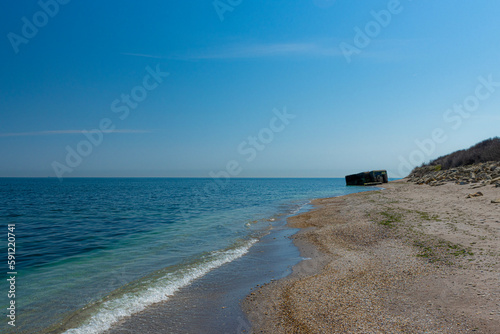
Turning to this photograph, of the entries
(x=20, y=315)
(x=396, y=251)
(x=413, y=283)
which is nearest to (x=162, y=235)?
(x=20, y=315)

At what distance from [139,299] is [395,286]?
717cm

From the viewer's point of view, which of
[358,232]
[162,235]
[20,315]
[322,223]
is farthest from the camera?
[322,223]

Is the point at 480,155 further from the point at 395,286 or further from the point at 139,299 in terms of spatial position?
the point at 139,299

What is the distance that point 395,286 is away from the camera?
7.47 m

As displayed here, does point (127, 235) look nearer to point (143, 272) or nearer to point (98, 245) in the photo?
point (98, 245)

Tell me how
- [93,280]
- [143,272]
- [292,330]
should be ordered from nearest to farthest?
[292,330] < [93,280] < [143,272]

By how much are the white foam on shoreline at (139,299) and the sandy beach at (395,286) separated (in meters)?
2.71

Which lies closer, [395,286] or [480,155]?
[395,286]

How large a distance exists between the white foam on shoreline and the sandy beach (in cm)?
271

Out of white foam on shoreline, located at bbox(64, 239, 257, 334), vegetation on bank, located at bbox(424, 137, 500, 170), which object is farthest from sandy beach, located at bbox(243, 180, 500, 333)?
vegetation on bank, located at bbox(424, 137, 500, 170)

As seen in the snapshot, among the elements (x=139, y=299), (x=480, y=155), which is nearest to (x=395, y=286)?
(x=139, y=299)

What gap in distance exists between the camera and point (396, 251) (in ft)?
35.6

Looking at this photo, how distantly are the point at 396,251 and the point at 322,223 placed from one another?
9632mm

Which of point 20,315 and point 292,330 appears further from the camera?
point 20,315
